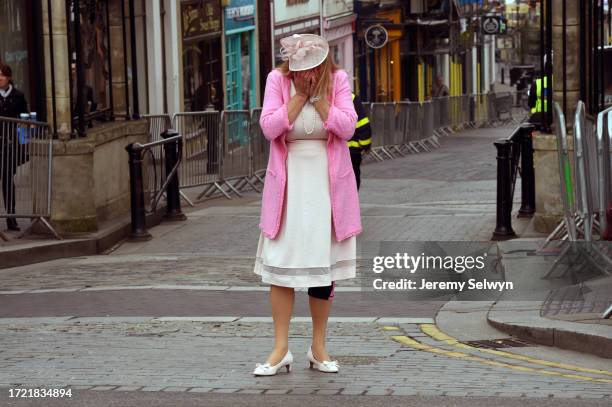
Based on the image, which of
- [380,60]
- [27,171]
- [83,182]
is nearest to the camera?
[27,171]

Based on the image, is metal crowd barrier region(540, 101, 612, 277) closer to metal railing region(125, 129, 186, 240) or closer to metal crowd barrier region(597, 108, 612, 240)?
metal crowd barrier region(597, 108, 612, 240)

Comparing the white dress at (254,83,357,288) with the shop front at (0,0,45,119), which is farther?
the shop front at (0,0,45,119)

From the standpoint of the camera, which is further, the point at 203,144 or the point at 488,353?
the point at 203,144

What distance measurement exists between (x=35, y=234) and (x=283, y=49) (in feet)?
23.1

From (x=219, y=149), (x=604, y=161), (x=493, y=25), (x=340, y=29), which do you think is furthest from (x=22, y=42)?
(x=493, y=25)

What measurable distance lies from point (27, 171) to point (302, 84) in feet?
22.5

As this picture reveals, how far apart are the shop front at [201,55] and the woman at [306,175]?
22.2m

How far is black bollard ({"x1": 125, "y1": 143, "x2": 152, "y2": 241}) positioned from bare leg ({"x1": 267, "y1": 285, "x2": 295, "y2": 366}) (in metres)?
7.32

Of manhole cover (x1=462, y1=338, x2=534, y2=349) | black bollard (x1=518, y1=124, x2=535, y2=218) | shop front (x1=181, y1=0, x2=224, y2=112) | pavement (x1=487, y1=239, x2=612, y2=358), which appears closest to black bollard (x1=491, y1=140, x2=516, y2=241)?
black bollard (x1=518, y1=124, x2=535, y2=218)

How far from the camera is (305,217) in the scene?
7508 mm

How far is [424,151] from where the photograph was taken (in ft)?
115

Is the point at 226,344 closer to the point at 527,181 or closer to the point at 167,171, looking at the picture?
the point at 527,181

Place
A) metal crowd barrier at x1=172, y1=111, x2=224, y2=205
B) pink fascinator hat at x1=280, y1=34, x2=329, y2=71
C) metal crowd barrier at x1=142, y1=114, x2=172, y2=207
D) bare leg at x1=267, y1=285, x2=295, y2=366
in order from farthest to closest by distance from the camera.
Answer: metal crowd barrier at x1=172, y1=111, x2=224, y2=205 → metal crowd barrier at x1=142, y1=114, x2=172, y2=207 → bare leg at x1=267, y1=285, x2=295, y2=366 → pink fascinator hat at x1=280, y1=34, x2=329, y2=71

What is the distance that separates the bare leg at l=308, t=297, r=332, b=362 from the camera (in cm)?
768
